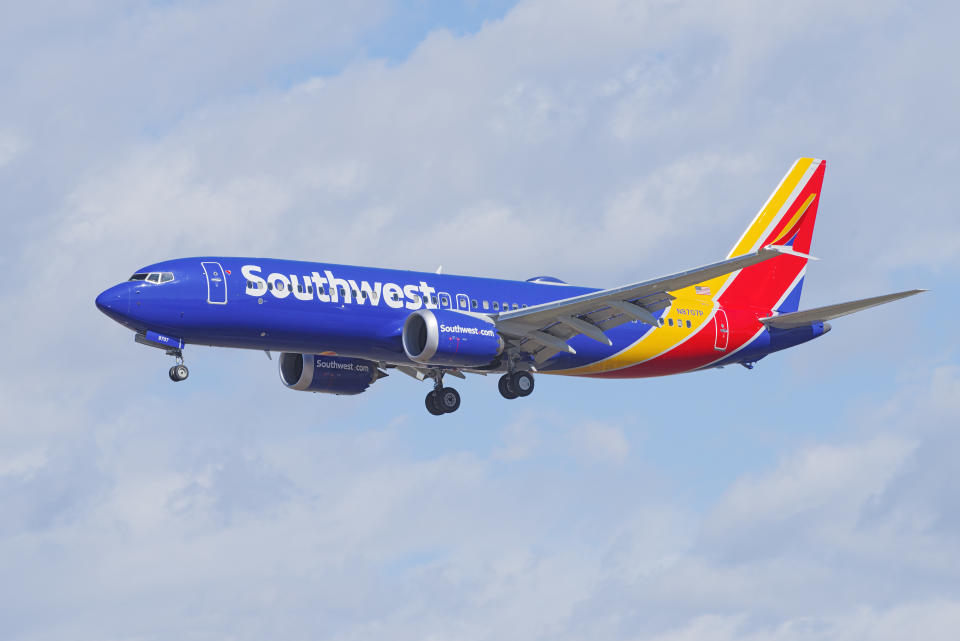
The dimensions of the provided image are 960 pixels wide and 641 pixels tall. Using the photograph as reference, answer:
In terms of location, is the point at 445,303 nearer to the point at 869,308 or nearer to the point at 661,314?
the point at 661,314

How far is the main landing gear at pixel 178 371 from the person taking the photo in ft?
157

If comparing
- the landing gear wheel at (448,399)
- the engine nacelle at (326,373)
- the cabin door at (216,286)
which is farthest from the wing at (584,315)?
the cabin door at (216,286)

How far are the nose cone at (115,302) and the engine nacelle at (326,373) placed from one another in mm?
9946

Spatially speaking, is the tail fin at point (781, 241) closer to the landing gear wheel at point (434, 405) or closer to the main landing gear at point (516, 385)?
the main landing gear at point (516, 385)

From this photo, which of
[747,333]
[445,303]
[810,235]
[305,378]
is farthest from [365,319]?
[810,235]

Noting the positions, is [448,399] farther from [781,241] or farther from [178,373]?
[781,241]

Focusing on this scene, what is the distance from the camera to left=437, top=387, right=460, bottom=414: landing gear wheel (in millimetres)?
54969

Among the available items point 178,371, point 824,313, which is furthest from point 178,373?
point 824,313

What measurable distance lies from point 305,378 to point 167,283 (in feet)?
32.9

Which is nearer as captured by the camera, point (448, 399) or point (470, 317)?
point (470, 317)

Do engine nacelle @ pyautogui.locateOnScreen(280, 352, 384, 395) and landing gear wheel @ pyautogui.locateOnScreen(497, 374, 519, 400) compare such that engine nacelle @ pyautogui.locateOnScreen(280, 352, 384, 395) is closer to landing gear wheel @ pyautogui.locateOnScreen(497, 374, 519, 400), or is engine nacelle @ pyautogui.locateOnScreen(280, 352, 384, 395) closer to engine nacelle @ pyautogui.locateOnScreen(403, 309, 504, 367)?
landing gear wheel @ pyautogui.locateOnScreen(497, 374, 519, 400)

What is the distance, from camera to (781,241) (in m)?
61.0

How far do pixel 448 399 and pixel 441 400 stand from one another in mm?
261

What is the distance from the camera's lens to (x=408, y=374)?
56.8 meters
